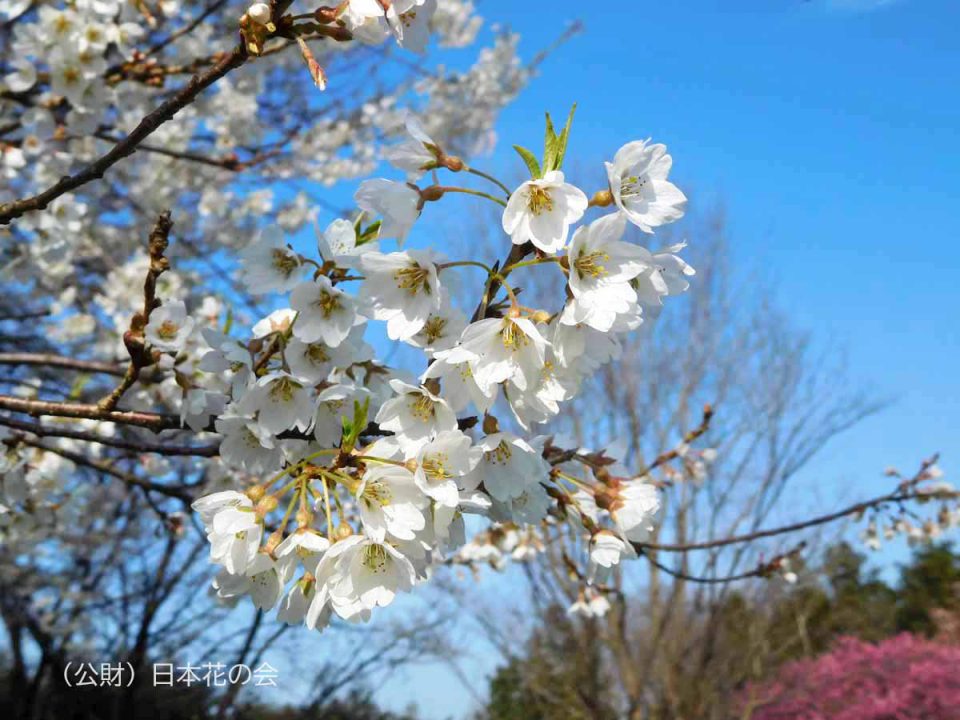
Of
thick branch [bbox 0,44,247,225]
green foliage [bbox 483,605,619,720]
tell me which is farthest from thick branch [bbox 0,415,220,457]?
green foliage [bbox 483,605,619,720]

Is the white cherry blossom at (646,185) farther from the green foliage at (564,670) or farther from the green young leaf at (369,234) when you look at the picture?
the green foliage at (564,670)

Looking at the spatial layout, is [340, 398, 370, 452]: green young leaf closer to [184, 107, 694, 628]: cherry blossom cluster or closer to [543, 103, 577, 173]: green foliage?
[184, 107, 694, 628]: cherry blossom cluster

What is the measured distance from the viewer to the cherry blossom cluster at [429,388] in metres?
0.81

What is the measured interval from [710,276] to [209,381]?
7933 millimetres

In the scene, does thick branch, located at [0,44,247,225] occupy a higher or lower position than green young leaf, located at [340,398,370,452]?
higher

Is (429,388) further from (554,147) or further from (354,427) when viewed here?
(554,147)

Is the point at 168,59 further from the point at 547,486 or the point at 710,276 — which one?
the point at 710,276

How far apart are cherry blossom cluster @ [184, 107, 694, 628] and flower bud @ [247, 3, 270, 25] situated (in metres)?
0.17

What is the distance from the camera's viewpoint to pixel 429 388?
2.86 feet

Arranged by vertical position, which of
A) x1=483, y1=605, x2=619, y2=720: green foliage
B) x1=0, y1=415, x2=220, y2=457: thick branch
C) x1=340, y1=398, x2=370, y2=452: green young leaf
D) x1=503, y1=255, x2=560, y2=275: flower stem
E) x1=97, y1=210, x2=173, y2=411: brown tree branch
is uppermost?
x1=483, y1=605, x2=619, y2=720: green foliage

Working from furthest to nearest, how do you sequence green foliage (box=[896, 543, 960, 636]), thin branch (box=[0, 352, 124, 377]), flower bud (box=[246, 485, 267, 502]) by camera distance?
green foliage (box=[896, 543, 960, 636]) → thin branch (box=[0, 352, 124, 377]) → flower bud (box=[246, 485, 267, 502])

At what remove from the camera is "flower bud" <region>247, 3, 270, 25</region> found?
0.77 metres

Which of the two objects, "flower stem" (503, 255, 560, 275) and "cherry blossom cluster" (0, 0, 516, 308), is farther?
"cherry blossom cluster" (0, 0, 516, 308)

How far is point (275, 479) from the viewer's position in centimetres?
86
